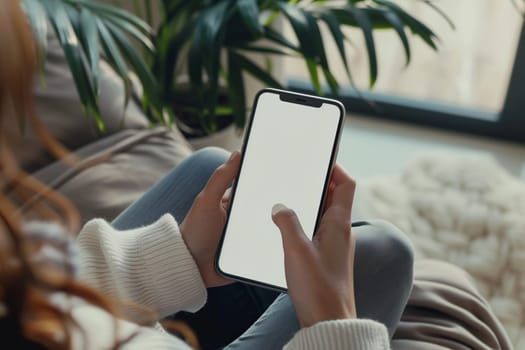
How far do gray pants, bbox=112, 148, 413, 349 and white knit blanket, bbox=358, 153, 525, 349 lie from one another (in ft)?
1.78

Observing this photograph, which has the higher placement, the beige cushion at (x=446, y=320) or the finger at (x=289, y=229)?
the finger at (x=289, y=229)

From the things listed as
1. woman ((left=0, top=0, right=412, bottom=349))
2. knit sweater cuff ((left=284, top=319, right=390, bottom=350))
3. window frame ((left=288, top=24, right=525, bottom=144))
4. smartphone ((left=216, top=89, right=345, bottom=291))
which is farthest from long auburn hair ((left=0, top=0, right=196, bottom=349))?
window frame ((left=288, top=24, right=525, bottom=144))

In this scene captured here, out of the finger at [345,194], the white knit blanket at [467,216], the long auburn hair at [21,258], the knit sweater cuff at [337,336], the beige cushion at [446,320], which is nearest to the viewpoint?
the long auburn hair at [21,258]

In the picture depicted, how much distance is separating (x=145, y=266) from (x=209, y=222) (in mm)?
83

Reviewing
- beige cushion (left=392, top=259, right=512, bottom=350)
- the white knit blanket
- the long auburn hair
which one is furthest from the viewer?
the white knit blanket

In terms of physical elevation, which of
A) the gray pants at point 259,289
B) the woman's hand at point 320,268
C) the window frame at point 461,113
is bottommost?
the window frame at point 461,113

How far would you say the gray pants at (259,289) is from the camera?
65 centimetres

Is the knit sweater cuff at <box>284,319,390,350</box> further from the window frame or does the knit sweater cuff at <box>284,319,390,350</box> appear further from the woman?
the window frame

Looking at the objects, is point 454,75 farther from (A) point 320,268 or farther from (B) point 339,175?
(A) point 320,268

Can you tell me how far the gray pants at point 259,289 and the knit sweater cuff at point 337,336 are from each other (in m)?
0.11

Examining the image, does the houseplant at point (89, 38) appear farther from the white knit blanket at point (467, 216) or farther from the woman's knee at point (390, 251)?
the white knit blanket at point (467, 216)

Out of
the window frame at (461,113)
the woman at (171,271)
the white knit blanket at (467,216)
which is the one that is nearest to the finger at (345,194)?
the woman at (171,271)

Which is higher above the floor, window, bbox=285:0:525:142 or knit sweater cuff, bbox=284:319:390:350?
knit sweater cuff, bbox=284:319:390:350

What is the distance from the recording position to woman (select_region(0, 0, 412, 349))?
392mm
